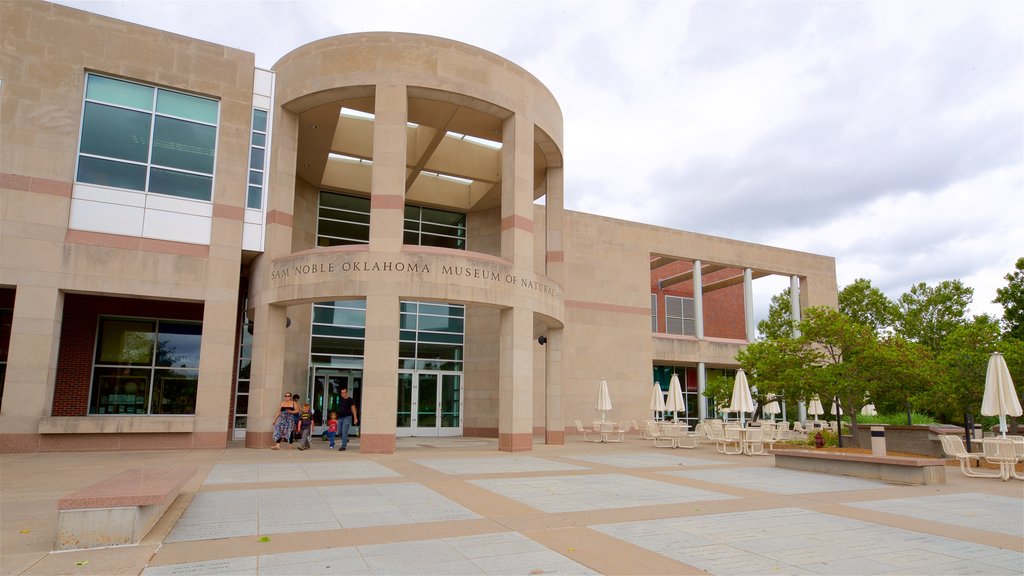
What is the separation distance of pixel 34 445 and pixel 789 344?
77.1 ft

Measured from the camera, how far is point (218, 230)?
20.4 m

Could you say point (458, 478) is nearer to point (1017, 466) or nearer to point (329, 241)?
point (1017, 466)

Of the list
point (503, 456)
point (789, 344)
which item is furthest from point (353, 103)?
point (789, 344)

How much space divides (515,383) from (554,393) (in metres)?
3.65

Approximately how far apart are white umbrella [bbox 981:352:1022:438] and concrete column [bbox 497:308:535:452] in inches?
474

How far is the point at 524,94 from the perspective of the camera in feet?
72.7

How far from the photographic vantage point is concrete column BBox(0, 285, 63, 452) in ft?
Result: 56.1

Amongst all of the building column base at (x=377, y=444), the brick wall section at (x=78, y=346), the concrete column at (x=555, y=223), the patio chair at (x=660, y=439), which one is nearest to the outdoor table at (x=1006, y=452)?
the patio chair at (x=660, y=439)

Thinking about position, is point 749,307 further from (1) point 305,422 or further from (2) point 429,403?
(1) point 305,422

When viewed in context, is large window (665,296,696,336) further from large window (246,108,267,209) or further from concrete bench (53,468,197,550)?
concrete bench (53,468,197,550)

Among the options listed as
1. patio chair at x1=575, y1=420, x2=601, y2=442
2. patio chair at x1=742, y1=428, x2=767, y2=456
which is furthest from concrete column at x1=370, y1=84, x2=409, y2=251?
patio chair at x1=575, y1=420, x2=601, y2=442

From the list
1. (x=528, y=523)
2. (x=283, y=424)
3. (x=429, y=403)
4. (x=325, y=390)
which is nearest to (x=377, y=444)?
(x=283, y=424)

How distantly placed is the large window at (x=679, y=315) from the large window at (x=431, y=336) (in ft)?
59.6

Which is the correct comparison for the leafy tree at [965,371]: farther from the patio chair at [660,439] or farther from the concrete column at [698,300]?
the concrete column at [698,300]
